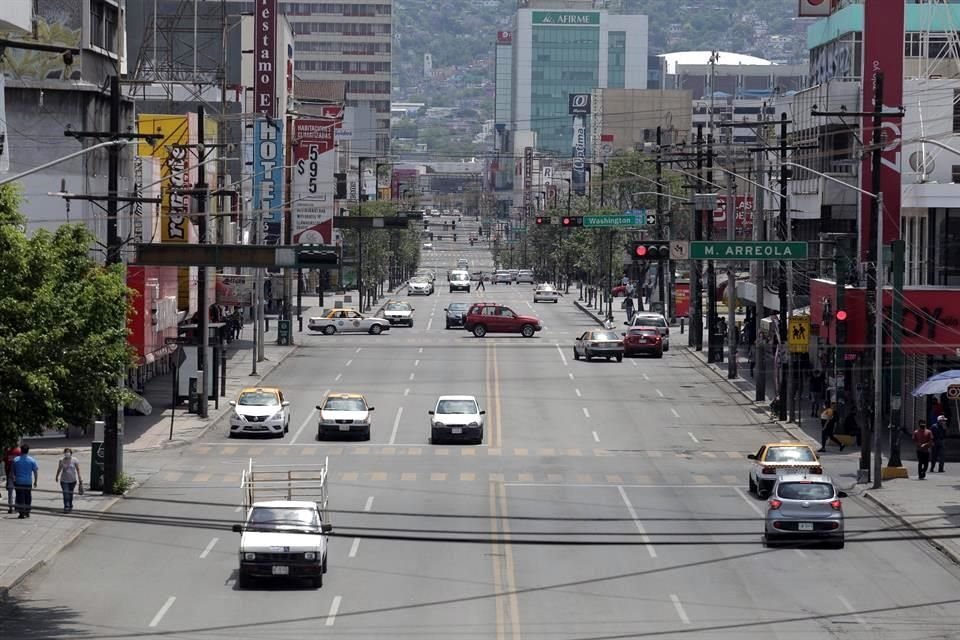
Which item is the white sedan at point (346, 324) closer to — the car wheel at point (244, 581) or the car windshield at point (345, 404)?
the car windshield at point (345, 404)

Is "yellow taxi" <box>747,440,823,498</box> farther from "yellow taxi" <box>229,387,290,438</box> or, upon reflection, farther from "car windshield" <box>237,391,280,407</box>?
"car windshield" <box>237,391,280,407</box>

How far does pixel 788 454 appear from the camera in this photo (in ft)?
139

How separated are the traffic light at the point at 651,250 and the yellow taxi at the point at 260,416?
14.0 metres

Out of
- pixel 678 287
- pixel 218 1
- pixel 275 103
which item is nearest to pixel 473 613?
pixel 275 103

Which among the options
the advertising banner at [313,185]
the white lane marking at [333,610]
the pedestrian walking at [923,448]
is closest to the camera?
the white lane marking at [333,610]

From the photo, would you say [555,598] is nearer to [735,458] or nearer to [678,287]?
[735,458]

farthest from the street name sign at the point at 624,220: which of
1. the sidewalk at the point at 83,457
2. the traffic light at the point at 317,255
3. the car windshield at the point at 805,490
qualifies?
the car windshield at the point at 805,490

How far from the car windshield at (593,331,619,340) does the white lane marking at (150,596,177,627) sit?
49122 mm

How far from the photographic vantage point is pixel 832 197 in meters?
73.2

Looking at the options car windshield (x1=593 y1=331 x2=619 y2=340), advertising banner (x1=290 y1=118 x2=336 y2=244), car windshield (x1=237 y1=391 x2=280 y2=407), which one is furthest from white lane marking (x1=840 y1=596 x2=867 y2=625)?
advertising banner (x1=290 y1=118 x2=336 y2=244)

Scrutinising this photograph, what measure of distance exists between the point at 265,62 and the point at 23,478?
177 ft

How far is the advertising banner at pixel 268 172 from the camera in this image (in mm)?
84000

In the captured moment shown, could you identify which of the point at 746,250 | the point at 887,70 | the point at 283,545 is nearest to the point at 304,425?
the point at 746,250

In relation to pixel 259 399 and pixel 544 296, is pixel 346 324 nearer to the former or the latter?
pixel 544 296
